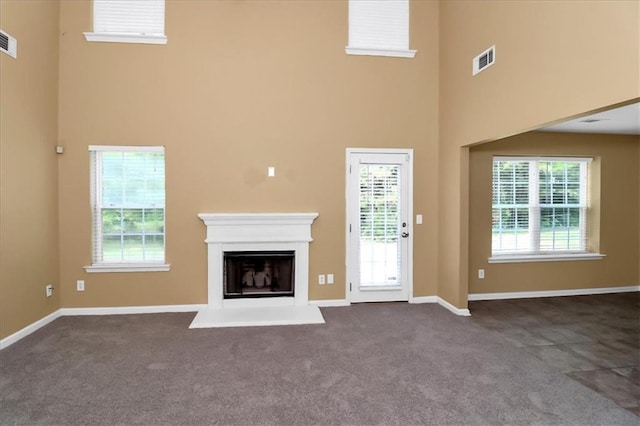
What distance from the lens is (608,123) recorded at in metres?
4.27

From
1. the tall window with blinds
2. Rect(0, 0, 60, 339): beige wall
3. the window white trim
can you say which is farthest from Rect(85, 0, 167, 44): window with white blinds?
the tall window with blinds


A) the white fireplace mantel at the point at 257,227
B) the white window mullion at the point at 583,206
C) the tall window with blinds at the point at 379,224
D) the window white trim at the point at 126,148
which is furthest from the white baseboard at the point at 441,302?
the window white trim at the point at 126,148

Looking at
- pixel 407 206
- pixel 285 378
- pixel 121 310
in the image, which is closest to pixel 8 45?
pixel 121 310

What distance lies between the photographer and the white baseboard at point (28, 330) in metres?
3.10

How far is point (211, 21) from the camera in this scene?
4094 millimetres

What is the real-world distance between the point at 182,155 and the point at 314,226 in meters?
1.88

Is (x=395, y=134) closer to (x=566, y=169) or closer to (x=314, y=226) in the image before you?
(x=314, y=226)

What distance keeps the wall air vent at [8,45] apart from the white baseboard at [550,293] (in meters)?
5.99

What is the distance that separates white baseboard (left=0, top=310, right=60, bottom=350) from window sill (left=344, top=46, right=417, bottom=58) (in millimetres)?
4785

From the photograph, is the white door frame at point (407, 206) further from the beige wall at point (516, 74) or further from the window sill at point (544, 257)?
the window sill at point (544, 257)

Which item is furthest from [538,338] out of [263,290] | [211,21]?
[211,21]

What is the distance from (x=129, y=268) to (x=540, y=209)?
578 centimetres

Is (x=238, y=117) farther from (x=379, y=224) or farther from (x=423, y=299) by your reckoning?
(x=423, y=299)

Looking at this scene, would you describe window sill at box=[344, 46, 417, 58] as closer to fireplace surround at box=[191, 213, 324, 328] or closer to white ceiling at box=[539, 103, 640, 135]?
white ceiling at box=[539, 103, 640, 135]
